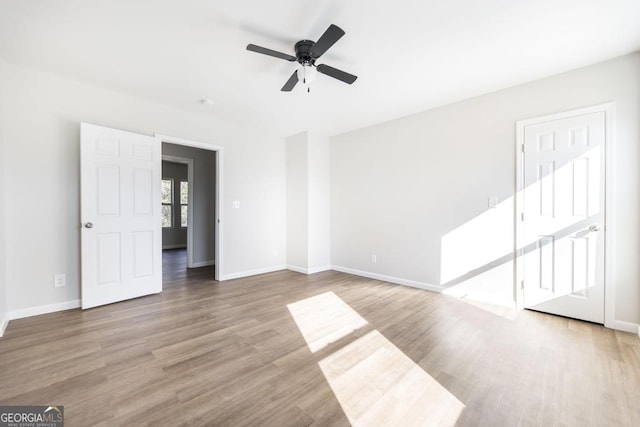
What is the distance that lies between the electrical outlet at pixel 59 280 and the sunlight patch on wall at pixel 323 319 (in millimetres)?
2483

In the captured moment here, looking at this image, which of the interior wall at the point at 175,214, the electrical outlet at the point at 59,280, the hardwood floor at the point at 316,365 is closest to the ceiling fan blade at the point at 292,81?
the hardwood floor at the point at 316,365

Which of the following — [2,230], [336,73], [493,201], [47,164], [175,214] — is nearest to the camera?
[336,73]

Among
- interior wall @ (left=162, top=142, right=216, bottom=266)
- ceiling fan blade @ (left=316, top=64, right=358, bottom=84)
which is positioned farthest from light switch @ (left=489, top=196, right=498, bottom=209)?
interior wall @ (left=162, top=142, right=216, bottom=266)

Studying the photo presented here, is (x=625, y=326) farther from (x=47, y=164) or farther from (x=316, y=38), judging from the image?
(x=47, y=164)

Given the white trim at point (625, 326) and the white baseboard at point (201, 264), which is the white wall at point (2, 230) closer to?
the white baseboard at point (201, 264)

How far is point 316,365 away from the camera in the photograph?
1.95m

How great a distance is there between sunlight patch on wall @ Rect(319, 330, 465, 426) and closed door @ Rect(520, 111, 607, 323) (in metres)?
1.98

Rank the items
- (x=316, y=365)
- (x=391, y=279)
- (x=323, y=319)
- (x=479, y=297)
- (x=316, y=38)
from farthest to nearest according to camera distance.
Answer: (x=391, y=279) < (x=479, y=297) < (x=323, y=319) < (x=316, y=38) < (x=316, y=365)

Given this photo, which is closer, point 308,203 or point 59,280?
point 59,280

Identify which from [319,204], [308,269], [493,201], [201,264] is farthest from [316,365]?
[201,264]

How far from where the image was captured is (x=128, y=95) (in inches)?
133

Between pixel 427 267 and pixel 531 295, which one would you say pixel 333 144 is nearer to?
pixel 427 267

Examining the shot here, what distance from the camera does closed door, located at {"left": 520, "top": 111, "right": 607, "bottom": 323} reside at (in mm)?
2621

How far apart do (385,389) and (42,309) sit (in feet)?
11.6
